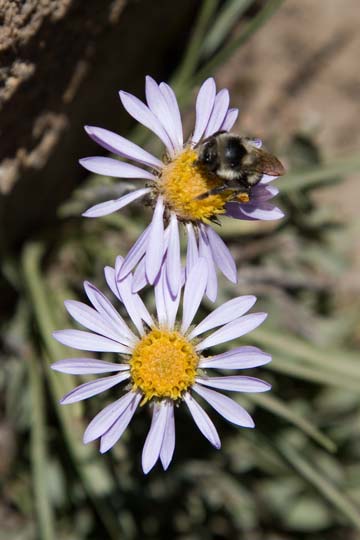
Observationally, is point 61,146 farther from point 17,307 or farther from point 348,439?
point 348,439

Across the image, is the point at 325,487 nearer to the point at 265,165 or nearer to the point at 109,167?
A: the point at 265,165

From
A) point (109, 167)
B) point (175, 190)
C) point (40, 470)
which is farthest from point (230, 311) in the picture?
point (40, 470)

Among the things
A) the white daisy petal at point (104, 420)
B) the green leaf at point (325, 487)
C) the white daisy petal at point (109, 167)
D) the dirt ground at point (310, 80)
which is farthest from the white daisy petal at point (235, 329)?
the dirt ground at point (310, 80)

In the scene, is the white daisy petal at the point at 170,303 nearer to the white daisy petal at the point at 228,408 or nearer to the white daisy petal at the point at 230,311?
the white daisy petal at the point at 230,311

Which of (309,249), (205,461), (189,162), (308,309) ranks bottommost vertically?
(205,461)

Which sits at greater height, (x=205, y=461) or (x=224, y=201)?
(x=224, y=201)

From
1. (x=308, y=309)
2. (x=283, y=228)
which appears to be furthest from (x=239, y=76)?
(x=308, y=309)

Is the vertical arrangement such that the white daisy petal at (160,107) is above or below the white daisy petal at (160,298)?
above
